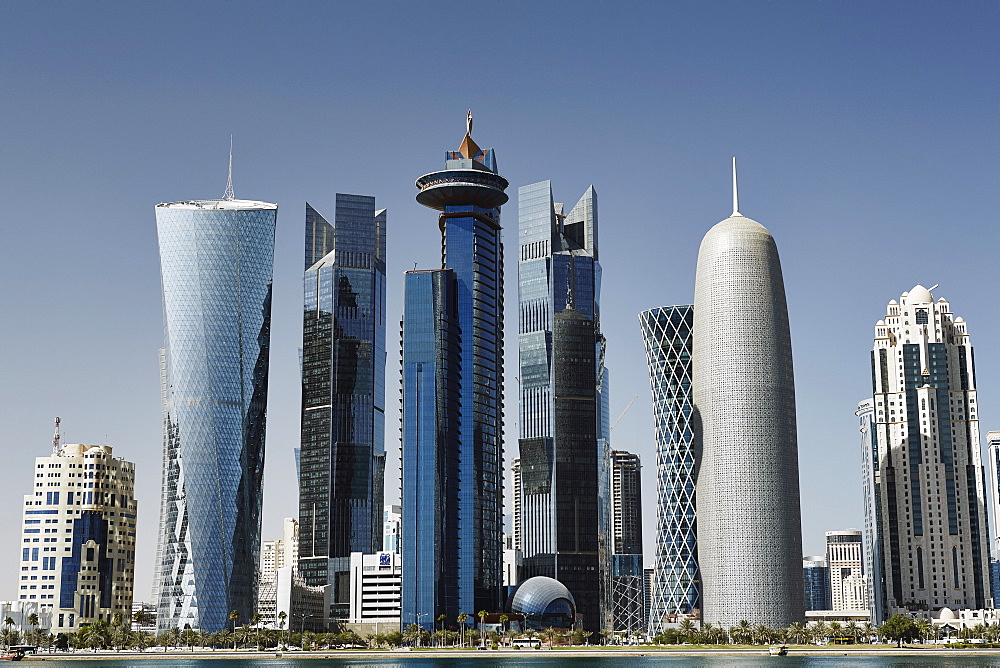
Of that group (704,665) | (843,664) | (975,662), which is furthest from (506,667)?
(975,662)

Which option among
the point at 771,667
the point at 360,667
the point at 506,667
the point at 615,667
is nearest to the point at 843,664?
the point at 771,667

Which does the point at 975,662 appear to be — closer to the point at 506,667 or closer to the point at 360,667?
the point at 506,667

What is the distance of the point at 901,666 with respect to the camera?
184m

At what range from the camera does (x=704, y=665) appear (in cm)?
19838

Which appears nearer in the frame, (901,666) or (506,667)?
(901,666)

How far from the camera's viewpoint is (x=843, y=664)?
19900 cm

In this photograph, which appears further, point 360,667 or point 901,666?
point 360,667

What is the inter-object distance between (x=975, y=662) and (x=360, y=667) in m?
98.8

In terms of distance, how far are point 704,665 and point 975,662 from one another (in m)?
42.7

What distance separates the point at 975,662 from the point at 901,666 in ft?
58.7

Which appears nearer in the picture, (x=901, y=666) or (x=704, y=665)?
(x=901, y=666)

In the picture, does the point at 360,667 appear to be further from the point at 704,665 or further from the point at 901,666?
the point at 901,666

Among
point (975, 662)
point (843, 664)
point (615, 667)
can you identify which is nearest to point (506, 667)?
point (615, 667)

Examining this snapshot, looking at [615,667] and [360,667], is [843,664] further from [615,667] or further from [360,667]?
[360,667]
